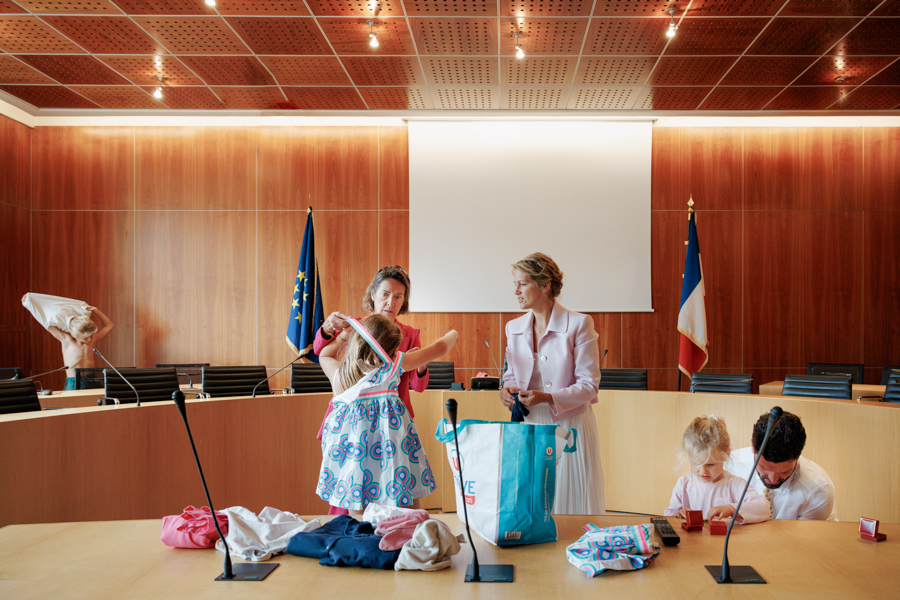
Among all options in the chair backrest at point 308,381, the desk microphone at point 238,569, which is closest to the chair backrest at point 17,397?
the chair backrest at point 308,381

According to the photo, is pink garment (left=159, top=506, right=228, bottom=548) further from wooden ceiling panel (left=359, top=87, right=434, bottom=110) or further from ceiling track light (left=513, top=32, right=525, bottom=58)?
wooden ceiling panel (left=359, top=87, right=434, bottom=110)

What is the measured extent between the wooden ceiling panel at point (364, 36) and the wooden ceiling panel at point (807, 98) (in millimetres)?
3675

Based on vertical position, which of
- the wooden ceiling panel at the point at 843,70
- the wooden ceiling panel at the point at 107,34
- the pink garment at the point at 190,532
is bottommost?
the pink garment at the point at 190,532

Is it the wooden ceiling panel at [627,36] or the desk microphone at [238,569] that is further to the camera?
the wooden ceiling panel at [627,36]

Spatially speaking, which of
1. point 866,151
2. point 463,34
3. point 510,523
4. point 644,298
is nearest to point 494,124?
point 463,34

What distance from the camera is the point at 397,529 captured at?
4.56 feet

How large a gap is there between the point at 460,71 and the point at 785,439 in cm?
439

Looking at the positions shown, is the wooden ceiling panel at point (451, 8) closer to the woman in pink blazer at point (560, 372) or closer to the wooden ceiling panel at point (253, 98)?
the wooden ceiling panel at point (253, 98)

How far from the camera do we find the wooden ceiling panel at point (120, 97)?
5902 millimetres

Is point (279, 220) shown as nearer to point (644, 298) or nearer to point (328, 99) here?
point (328, 99)

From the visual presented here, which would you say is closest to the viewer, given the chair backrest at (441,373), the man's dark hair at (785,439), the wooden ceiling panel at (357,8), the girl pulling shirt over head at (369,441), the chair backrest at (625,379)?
the girl pulling shirt over head at (369,441)

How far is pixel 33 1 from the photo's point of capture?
14.1 ft

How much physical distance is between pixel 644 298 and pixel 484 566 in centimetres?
565

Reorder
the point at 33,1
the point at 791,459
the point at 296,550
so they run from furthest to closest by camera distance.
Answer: the point at 33,1 < the point at 791,459 < the point at 296,550
